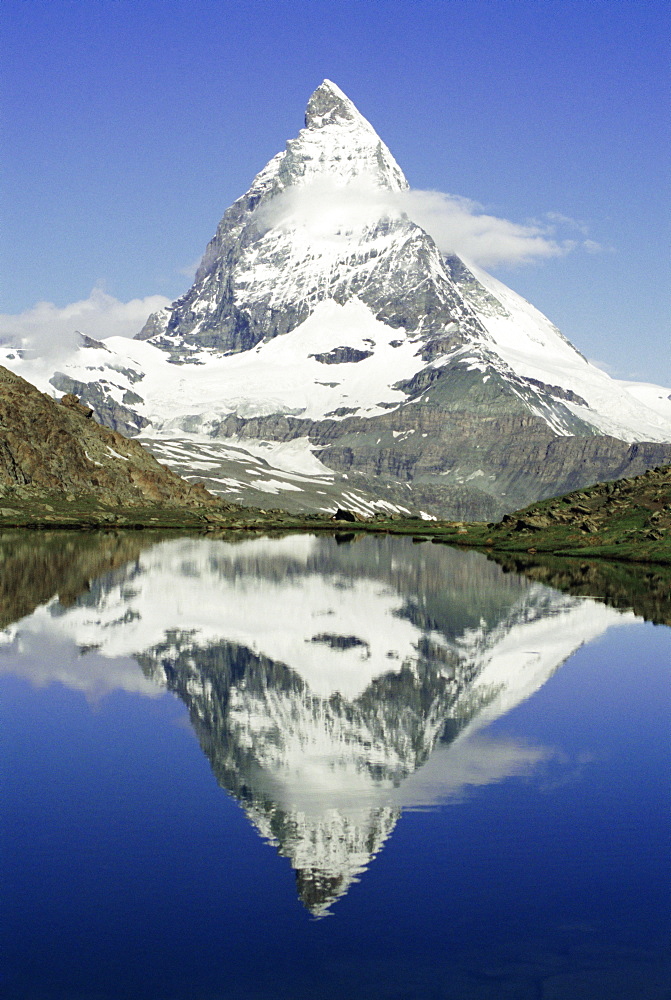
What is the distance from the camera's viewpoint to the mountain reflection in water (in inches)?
1248

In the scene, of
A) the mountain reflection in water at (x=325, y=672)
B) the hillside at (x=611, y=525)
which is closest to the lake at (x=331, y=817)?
the mountain reflection in water at (x=325, y=672)

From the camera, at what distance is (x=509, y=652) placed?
6381cm

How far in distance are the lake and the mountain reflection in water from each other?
0.20m

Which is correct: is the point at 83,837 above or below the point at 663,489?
below

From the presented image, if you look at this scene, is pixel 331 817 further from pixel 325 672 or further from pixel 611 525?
pixel 611 525

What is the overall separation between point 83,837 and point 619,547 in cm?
13432

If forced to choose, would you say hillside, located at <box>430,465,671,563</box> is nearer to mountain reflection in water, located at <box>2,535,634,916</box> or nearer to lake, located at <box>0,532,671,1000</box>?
mountain reflection in water, located at <box>2,535,634,916</box>

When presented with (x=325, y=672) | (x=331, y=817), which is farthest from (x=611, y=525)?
(x=331, y=817)

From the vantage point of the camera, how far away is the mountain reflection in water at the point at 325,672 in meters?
31.7

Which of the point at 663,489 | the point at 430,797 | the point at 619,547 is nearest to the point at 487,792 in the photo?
the point at 430,797

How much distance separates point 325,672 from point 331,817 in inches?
981

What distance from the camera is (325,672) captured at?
55.0m

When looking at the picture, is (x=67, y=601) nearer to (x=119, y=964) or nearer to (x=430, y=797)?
(x=430, y=797)

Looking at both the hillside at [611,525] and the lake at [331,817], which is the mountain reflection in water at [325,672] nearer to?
the lake at [331,817]
